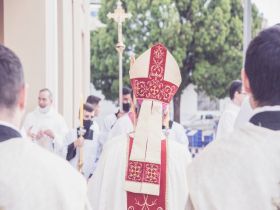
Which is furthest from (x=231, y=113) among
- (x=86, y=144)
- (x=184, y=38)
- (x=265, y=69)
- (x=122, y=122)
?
(x=184, y=38)

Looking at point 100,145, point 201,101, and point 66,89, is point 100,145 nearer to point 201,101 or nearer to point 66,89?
point 66,89

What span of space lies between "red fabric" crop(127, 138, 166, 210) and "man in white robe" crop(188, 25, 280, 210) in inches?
88.9

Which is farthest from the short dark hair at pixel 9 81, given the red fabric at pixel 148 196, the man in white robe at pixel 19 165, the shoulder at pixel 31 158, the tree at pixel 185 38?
the tree at pixel 185 38

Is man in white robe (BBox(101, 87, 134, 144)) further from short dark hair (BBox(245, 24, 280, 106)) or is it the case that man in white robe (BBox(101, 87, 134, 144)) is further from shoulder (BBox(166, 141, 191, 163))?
short dark hair (BBox(245, 24, 280, 106))

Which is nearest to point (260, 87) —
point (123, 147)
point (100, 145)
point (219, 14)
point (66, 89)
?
point (123, 147)

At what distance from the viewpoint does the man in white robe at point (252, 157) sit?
225 cm

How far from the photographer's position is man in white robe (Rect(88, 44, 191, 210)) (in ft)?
14.9

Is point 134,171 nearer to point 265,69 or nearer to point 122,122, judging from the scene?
point 265,69

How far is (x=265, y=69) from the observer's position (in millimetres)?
2281

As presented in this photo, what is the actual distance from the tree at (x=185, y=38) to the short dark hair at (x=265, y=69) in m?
28.3

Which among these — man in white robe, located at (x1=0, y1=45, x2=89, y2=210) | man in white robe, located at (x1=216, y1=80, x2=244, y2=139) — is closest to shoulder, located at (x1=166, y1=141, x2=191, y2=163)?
man in white robe, located at (x1=0, y1=45, x2=89, y2=210)

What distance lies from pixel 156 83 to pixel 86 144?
12.9 ft

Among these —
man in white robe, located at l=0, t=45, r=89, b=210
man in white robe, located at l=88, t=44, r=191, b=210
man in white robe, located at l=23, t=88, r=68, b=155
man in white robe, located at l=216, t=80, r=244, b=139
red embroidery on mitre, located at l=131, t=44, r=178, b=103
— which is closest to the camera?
man in white robe, located at l=0, t=45, r=89, b=210

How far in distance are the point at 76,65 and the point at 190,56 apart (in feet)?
53.5
